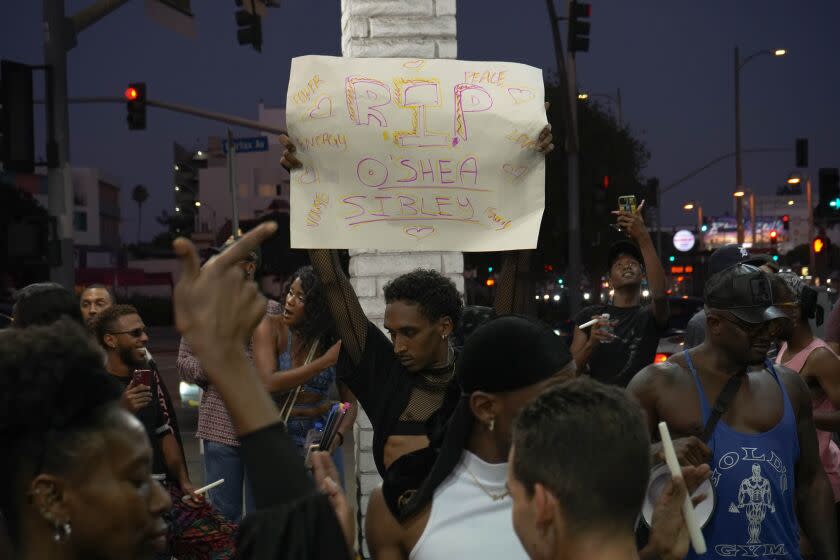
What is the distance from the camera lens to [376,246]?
429 cm

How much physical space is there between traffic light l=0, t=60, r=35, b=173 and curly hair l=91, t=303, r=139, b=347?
19.4ft

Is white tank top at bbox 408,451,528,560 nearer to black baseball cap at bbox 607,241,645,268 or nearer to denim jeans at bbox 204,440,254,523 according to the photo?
denim jeans at bbox 204,440,254,523

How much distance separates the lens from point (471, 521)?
2.69 meters

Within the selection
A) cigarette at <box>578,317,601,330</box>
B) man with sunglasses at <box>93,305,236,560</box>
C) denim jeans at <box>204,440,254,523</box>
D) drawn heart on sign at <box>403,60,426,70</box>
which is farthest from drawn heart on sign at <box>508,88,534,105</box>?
denim jeans at <box>204,440,254,523</box>

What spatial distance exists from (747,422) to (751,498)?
11.7 inches

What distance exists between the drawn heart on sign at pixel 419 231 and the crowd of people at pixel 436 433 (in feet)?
0.84

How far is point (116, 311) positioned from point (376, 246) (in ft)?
6.06

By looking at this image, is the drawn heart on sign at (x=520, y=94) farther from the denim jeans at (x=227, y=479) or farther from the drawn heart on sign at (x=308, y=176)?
the denim jeans at (x=227, y=479)

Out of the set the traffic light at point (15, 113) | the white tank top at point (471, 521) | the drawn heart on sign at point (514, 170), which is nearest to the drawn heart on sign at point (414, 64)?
the drawn heart on sign at point (514, 170)

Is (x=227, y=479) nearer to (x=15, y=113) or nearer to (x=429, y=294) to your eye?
(x=429, y=294)

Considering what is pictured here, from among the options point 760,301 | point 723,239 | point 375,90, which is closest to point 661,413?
point 760,301

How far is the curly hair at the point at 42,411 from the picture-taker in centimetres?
184

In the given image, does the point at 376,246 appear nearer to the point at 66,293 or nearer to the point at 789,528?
the point at 66,293

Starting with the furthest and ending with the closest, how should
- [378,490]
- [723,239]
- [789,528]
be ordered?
[723,239] → [789,528] → [378,490]
